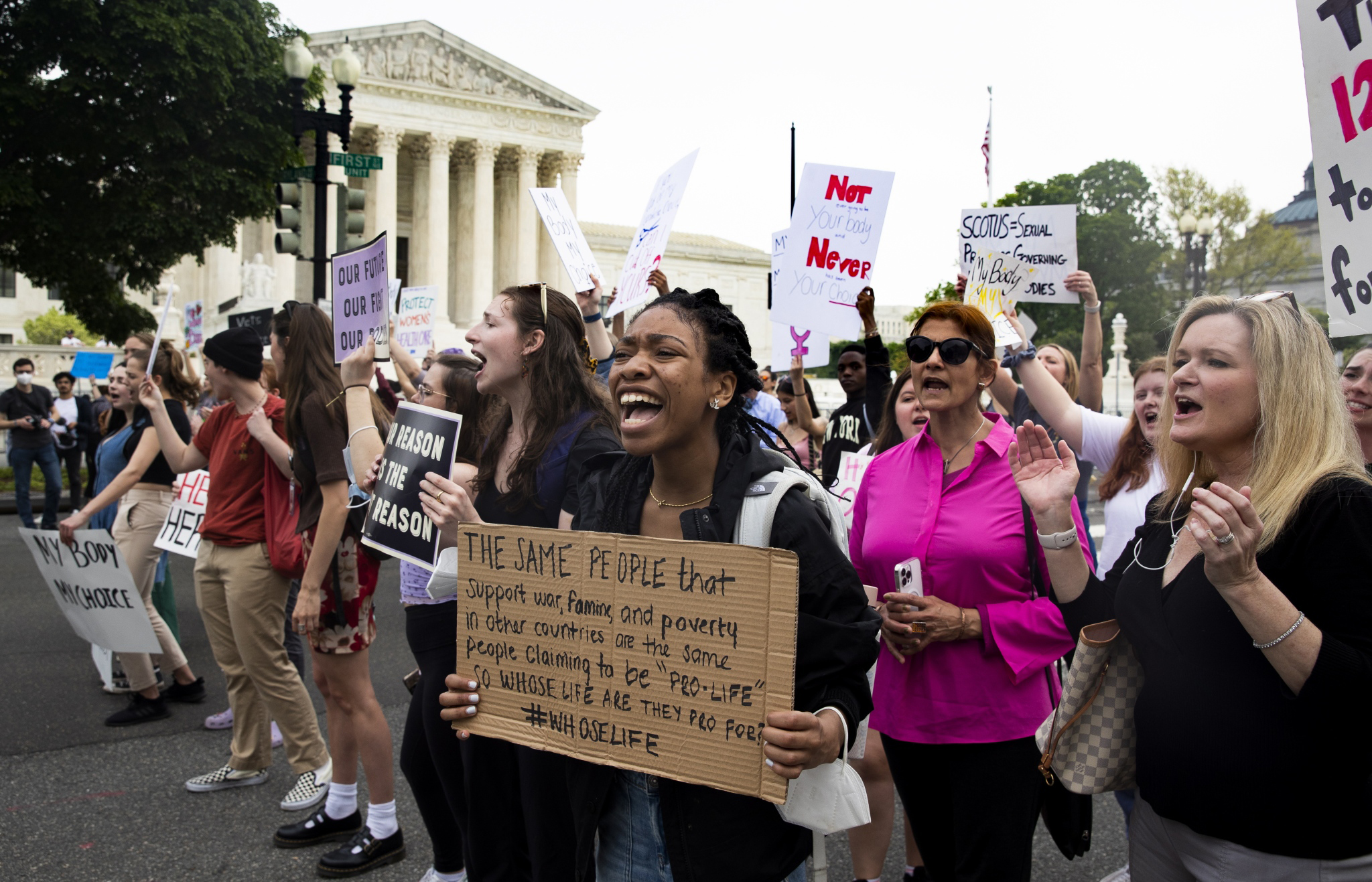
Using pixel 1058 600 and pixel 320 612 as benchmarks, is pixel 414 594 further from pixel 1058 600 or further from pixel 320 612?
pixel 1058 600

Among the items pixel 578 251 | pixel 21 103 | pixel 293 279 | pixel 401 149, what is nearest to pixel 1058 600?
pixel 578 251

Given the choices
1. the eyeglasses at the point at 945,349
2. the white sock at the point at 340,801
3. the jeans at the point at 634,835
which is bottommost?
the white sock at the point at 340,801

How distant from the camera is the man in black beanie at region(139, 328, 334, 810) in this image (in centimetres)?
441

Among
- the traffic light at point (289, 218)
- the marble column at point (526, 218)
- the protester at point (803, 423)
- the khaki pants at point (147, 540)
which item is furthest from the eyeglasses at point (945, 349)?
the marble column at point (526, 218)

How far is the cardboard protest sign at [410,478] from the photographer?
9.84 ft

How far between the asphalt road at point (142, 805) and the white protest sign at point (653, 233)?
268cm

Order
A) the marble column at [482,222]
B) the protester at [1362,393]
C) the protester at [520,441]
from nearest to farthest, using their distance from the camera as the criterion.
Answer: the protester at [520,441]
the protester at [1362,393]
the marble column at [482,222]

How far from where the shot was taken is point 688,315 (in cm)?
227

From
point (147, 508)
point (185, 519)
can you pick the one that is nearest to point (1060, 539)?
point (185, 519)

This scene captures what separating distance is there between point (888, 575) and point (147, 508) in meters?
4.89

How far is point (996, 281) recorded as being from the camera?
17.6 feet

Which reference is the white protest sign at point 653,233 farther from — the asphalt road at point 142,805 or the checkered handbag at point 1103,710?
the checkered handbag at point 1103,710

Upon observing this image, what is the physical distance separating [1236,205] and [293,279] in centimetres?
3829

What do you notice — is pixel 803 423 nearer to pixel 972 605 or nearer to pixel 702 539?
pixel 972 605
